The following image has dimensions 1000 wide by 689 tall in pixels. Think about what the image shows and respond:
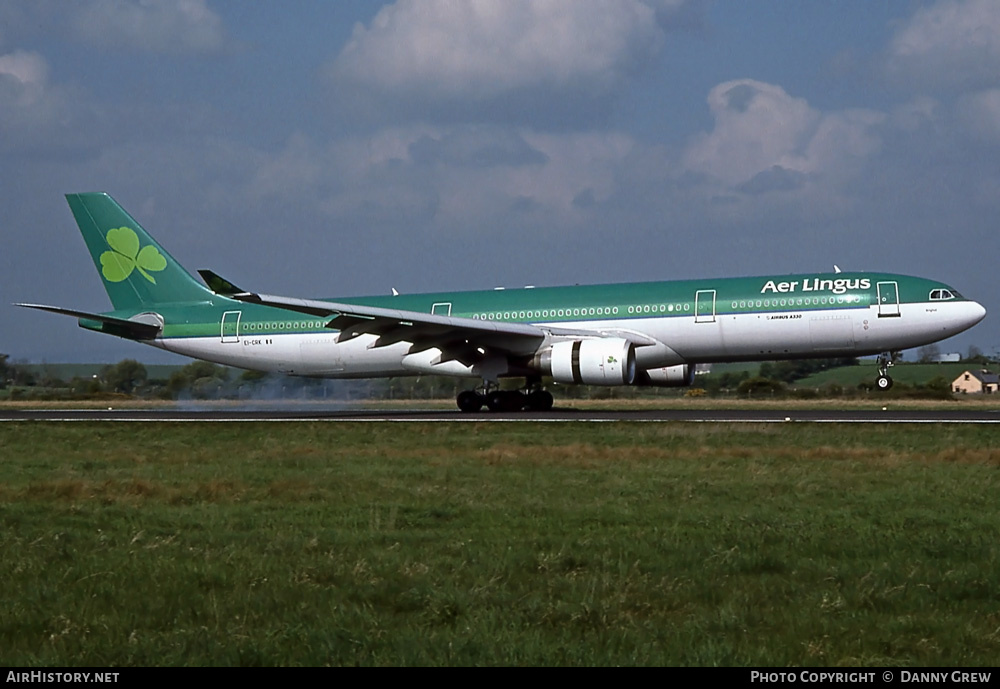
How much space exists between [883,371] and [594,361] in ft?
26.7

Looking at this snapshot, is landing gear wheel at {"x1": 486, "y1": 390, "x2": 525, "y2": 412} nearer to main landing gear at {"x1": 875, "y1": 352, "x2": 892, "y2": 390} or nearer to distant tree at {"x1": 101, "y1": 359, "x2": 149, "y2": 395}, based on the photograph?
main landing gear at {"x1": 875, "y1": 352, "x2": 892, "y2": 390}

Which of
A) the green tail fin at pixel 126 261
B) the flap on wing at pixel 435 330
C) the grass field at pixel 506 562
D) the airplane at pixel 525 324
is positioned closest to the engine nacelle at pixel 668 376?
the airplane at pixel 525 324

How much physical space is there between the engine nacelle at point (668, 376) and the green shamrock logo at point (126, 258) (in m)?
16.4

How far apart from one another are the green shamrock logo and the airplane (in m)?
0.03

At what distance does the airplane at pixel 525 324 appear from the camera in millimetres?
29078

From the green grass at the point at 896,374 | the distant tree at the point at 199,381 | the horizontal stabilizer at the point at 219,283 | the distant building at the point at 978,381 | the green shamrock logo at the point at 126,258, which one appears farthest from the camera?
the distant building at the point at 978,381

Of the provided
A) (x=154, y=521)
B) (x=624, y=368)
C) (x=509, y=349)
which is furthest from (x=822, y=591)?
(x=509, y=349)

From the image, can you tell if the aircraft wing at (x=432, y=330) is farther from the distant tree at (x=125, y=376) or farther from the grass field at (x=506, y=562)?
the distant tree at (x=125, y=376)

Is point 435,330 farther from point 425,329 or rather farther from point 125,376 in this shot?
point 125,376

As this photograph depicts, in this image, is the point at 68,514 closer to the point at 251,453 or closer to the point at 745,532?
the point at 745,532

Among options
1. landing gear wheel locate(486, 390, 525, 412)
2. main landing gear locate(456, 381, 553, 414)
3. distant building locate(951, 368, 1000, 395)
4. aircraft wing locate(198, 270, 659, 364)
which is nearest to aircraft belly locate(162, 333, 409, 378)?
aircraft wing locate(198, 270, 659, 364)

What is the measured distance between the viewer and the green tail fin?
3678 centimetres

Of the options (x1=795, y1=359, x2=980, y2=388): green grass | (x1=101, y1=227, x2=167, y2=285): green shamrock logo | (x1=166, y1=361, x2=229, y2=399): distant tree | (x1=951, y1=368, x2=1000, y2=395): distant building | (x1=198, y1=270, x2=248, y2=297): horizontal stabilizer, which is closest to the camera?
(x1=198, y1=270, x2=248, y2=297): horizontal stabilizer
